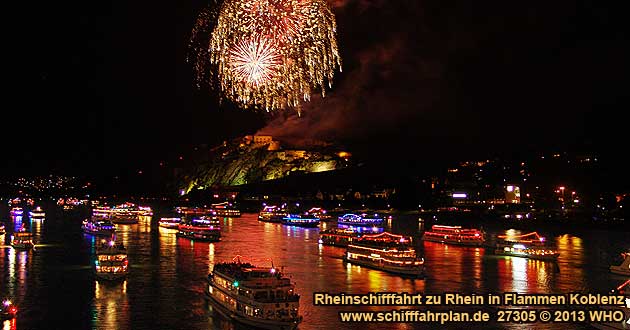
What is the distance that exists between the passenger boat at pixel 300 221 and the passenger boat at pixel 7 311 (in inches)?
1074

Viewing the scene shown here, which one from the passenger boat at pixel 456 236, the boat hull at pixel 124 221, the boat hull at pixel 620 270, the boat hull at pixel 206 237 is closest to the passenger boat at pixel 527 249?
the passenger boat at pixel 456 236

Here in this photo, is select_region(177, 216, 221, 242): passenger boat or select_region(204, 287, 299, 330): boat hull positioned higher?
select_region(177, 216, 221, 242): passenger boat

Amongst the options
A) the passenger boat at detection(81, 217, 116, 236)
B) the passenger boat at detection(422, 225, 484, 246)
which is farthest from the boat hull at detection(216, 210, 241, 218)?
the passenger boat at detection(422, 225, 484, 246)

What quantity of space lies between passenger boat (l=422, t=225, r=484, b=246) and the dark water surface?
28.0 inches

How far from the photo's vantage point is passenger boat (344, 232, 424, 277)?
59.9 feet

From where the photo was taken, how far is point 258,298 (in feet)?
38.0

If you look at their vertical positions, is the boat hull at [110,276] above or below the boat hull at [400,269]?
above

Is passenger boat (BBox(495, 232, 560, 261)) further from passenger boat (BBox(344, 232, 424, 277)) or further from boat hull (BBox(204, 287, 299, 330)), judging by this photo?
boat hull (BBox(204, 287, 299, 330))

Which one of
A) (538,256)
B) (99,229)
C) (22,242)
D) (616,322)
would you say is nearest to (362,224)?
(99,229)

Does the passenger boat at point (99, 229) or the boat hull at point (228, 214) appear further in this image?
the boat hull at point (228, 214)

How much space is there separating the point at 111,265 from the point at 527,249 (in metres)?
14.1

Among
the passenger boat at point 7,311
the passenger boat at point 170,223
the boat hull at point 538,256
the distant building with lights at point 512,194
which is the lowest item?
the boat hull at point 538,256

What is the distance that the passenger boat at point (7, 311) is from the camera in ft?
40.8

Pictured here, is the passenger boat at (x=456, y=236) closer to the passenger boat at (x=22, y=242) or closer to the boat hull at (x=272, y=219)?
the boat hull at (x=272, y=219)
